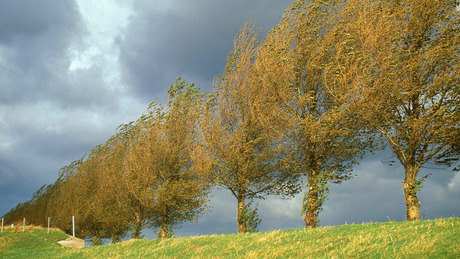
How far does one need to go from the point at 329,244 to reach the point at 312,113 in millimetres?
10467

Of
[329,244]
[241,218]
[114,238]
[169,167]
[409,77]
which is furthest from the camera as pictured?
[114,238]

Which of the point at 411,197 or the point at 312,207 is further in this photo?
the point at 312,207

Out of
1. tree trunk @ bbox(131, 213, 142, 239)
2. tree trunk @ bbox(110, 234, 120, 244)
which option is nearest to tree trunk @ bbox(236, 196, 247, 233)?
tree trunk @ bbox(131, 213, 142, 239)

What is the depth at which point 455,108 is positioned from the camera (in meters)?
18.7

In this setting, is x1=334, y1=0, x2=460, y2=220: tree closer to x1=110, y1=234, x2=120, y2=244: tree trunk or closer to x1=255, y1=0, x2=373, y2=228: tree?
x1=255, y1=0, x2=373, y2=228: tree

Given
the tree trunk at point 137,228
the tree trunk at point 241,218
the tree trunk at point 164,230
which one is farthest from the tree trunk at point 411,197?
the tree trunk at point 137,228

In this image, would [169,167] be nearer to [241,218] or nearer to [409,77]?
[241,218]

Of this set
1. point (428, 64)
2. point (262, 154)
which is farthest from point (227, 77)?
point (428, 64)

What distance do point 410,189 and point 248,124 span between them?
33.4 ft

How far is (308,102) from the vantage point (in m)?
22.6

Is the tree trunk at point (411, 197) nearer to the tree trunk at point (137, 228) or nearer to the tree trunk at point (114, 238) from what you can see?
the tree trunk at point (137, 228)

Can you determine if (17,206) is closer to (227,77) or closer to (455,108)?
(227,77)

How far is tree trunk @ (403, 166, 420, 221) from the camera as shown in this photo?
62.2 ft

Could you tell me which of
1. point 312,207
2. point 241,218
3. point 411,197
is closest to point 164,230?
point 241,218
